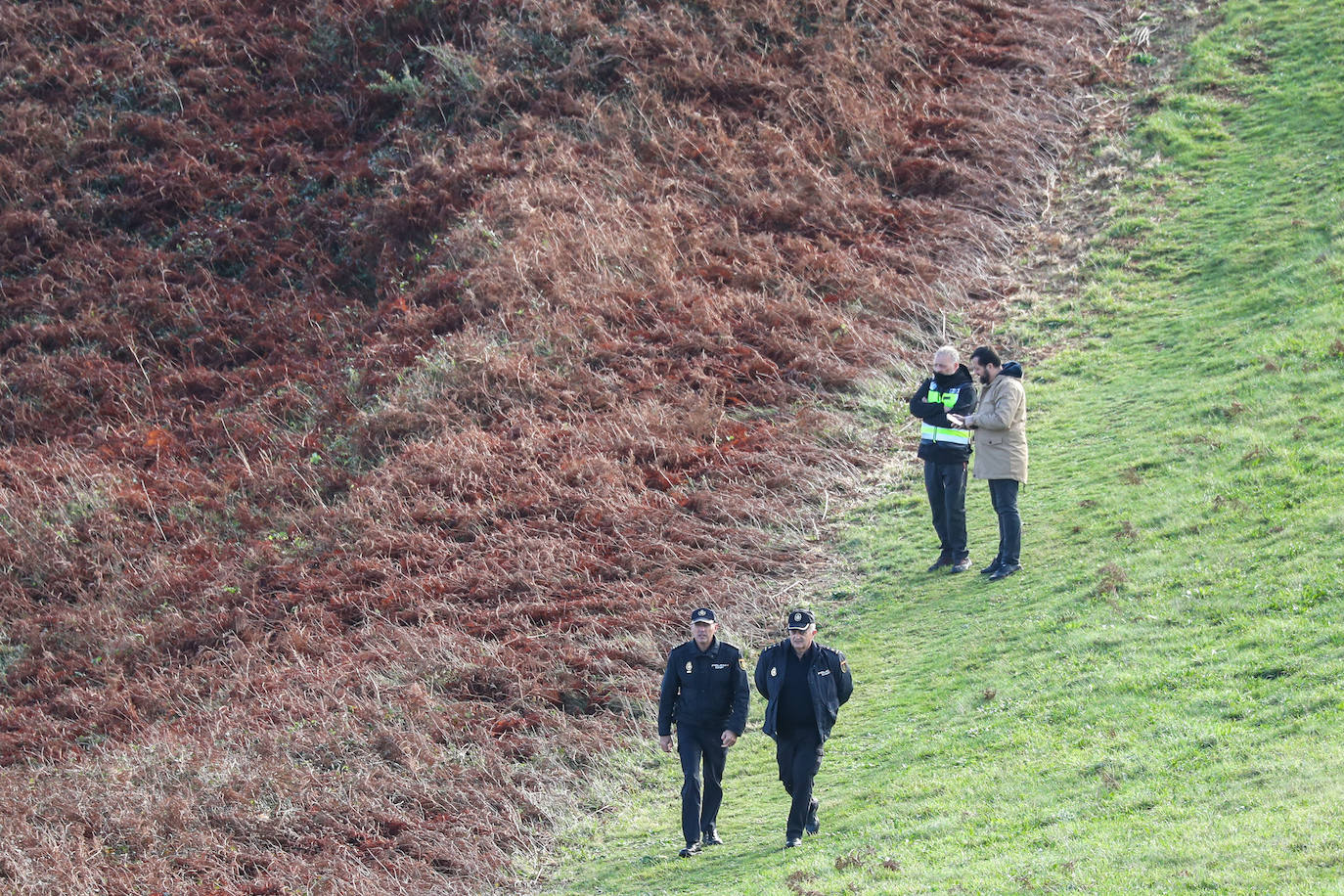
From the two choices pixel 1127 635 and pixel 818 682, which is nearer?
pixel 818 682

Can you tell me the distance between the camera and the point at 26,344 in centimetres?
2172

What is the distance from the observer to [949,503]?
14.1 meters

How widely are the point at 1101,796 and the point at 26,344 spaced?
19300 mm

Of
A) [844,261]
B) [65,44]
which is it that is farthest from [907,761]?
[65,44]

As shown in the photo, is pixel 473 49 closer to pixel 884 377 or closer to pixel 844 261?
pixel 844 261

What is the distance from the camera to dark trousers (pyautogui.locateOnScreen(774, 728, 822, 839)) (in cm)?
992

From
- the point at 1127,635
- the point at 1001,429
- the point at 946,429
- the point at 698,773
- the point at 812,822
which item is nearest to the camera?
the point at 812,822

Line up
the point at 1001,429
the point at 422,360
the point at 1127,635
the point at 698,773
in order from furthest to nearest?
the point at 422,360 < the point at 1001,429 < the point at 1127,635 < the point at 698,773

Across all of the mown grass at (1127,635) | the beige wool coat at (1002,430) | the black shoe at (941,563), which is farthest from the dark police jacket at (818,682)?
the black shoe at (941,563)

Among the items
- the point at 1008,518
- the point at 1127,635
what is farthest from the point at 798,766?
the point at 1008,518

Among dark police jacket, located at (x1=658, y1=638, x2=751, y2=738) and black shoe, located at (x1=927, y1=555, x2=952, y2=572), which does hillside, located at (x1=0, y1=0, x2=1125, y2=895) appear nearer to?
black shoe, located at (x1=927, y1=555, x2=952, y2=572)

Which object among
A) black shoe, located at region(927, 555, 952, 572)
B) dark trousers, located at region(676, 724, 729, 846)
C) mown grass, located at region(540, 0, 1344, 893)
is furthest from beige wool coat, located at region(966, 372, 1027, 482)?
dark trousers, located at region(676, 724, 729, 846)

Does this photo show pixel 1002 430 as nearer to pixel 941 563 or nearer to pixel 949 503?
pixel 949 503

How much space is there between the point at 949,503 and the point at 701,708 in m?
4.90
